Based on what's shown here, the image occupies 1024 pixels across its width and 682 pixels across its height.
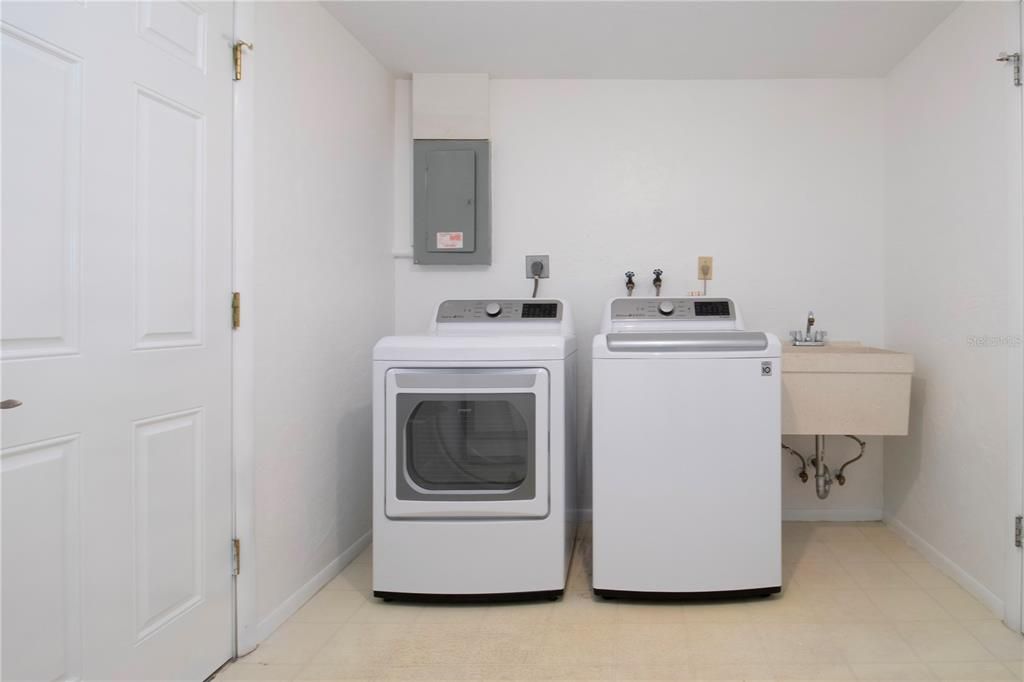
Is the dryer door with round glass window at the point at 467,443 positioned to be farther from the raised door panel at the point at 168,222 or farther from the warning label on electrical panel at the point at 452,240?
the warning label on electrical panel at the point at 452,240

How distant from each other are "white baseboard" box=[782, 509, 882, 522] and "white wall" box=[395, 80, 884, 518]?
1cm

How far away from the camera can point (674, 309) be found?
2.58 meters

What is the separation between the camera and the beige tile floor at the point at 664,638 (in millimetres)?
1718

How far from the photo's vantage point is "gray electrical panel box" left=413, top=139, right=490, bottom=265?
2949 millimetres

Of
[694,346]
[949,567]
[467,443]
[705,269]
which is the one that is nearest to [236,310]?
[467,443]

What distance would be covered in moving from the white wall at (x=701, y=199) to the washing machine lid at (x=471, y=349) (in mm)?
985

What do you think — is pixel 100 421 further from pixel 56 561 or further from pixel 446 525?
pixel 446 525

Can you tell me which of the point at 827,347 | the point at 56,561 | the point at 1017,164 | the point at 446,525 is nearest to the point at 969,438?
the point at 827,347

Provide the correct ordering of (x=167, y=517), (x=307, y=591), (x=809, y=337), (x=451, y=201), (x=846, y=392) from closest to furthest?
(x=167, y=517), (x=307, y=591), (x=846, y=392), (x=809, y=337), (x=451, y=201)

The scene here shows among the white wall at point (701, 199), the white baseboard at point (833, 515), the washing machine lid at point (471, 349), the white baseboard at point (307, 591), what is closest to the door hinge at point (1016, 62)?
the white wall at point (701, 199)

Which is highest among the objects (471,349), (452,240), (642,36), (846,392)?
(642,36)

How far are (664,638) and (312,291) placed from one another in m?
1.74

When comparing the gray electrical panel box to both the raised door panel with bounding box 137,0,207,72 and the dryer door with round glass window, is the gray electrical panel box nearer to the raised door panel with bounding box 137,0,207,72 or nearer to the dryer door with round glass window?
the dryer door with round glass window

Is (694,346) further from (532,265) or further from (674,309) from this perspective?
(532,265)
